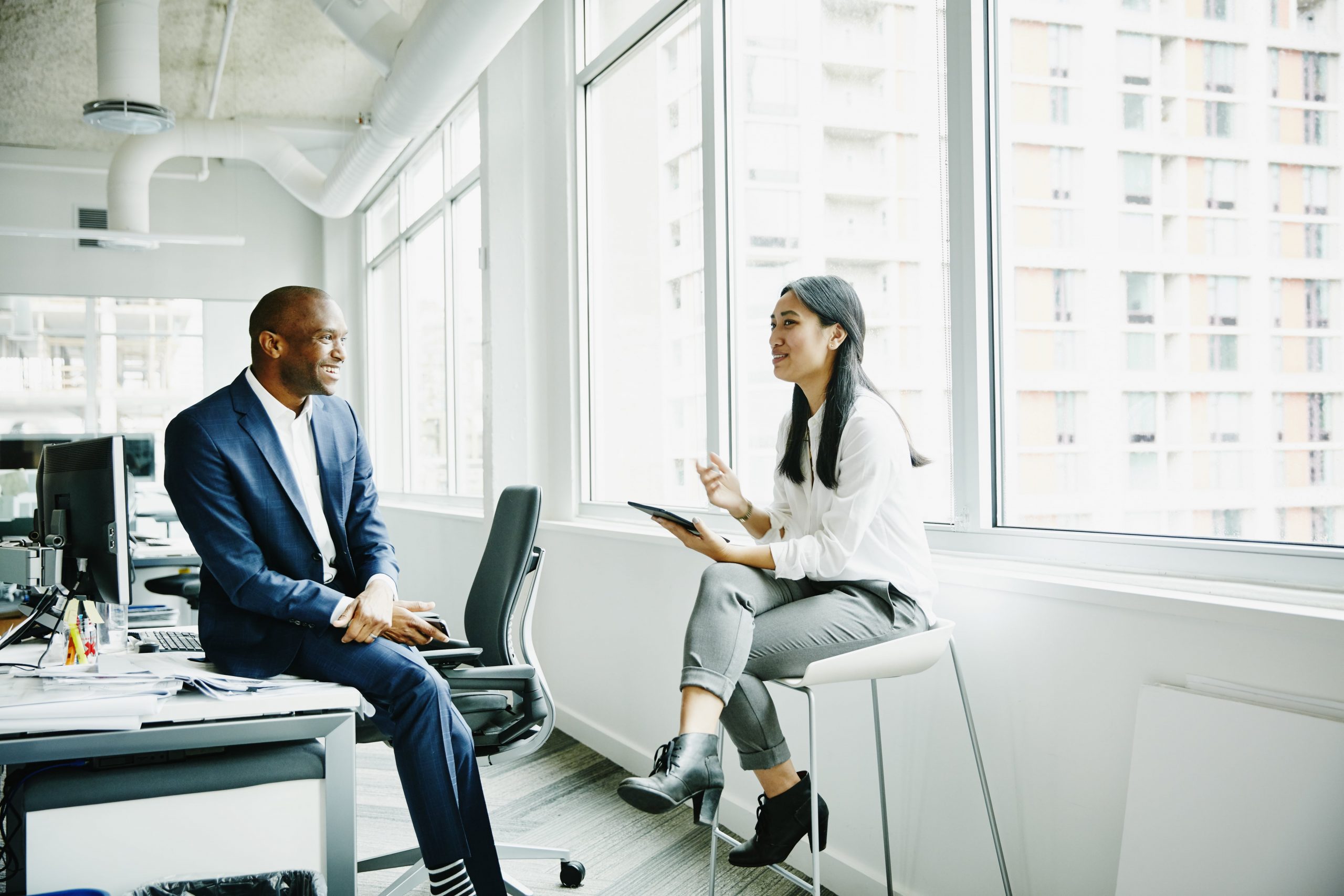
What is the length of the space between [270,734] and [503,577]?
101 centimetres

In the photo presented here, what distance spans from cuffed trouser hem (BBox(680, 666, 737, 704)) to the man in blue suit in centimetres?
51

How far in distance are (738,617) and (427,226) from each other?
217 inches

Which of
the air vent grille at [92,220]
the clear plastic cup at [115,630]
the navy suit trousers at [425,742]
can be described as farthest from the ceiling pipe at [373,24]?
the air vent grille at [92,220]

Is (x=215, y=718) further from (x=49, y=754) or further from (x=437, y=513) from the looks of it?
(x=437, y=513)

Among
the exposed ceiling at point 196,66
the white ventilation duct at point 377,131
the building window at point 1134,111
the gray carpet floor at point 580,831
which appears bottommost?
the gray carpet floor at point 580,831

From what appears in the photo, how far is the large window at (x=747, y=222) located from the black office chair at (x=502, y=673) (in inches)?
35.7

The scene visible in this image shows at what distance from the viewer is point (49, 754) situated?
1586mm

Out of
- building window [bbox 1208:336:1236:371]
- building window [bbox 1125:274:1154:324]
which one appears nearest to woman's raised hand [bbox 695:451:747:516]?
building window [bbox 1125:274:1154:324]

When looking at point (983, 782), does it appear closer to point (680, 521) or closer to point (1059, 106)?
point (680, 521)

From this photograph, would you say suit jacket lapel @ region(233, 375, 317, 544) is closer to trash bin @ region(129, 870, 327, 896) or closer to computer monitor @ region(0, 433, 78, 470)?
trash bin @ region(129, 870, 327, 896)

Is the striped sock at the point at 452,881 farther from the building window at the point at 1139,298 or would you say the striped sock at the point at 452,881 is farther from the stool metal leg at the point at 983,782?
the building window at the point at 1139,298

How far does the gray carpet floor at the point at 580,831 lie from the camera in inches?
104

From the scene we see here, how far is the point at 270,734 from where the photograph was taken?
171 cm

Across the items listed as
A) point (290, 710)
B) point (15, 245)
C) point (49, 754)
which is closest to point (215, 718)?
point (290, 710)
